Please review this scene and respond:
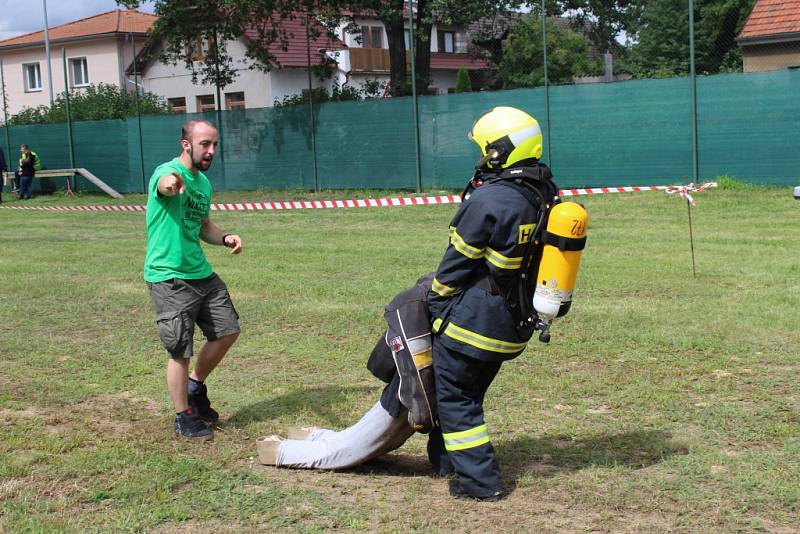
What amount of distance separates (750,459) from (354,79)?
2381cm

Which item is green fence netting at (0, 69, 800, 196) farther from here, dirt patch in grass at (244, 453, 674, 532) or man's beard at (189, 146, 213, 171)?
dirt patch in grass at (244, 453, 674, 532)

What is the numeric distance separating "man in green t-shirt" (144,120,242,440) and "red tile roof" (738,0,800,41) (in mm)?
19841

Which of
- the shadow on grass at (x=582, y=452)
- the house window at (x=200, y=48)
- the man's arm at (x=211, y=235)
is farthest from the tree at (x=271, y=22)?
the shadow on grass at (x=582, y=452)

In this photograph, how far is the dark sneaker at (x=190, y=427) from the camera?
5.67m

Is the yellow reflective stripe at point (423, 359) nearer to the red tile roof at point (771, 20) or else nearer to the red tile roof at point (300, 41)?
the red tile roof at point (771, 20)

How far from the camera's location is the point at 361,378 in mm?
7043

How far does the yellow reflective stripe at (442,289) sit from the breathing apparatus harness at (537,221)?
260 mm

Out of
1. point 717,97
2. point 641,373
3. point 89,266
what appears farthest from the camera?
point 717,97

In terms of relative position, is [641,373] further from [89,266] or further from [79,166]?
[79,166]

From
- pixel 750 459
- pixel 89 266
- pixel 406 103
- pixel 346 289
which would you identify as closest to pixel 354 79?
pixel 406 103

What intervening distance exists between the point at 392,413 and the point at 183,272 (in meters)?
1.61

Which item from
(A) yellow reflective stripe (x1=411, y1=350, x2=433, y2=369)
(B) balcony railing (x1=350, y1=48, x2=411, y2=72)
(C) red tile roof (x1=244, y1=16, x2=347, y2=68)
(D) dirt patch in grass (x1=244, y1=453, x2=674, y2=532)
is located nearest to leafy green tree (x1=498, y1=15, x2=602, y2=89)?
(C) red tile roof (x1=244, y1=16, x2=347, y2=68)

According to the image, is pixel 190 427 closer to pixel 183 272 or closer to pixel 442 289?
pixel 183 272

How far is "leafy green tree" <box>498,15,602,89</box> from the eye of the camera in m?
28.9
